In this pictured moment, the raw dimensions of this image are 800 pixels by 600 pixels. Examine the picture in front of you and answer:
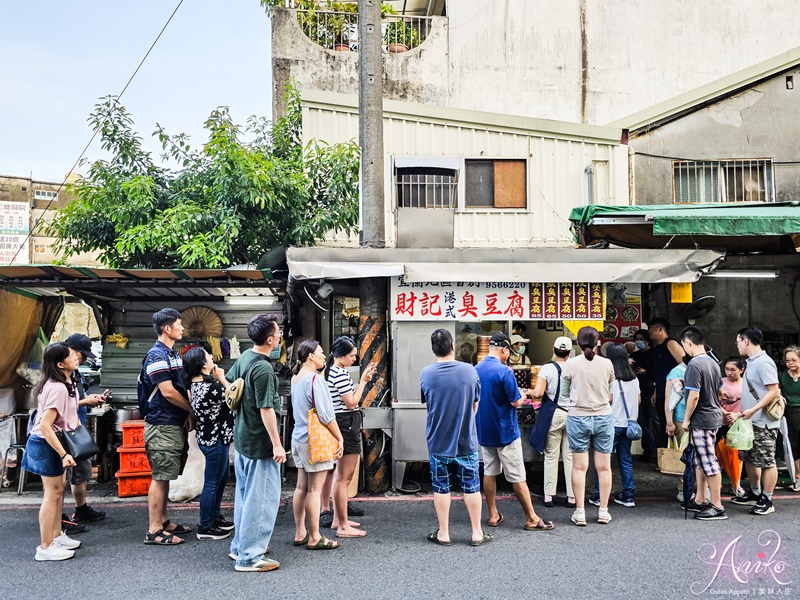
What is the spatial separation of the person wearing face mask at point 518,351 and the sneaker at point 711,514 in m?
3.13

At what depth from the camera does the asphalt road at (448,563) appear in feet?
16.0

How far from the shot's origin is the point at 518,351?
928cm

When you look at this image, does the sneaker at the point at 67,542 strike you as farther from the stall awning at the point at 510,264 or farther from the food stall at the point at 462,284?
the stall awning at the point at 510,264

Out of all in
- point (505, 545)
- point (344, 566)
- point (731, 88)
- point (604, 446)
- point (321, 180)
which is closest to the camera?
point (344, 566)

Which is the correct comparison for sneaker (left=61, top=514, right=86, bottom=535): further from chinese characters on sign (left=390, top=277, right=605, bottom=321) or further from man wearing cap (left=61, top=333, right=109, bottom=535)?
chinese characters on sign (left=390, top=277, right=605, bottom=321)

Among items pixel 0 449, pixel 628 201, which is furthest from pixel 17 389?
pixel 628 201

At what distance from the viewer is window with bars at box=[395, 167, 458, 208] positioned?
12.0 metres

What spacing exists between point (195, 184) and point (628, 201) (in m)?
8.27

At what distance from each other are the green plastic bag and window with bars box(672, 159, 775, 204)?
7.08 metres

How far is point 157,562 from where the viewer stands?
17.8ft

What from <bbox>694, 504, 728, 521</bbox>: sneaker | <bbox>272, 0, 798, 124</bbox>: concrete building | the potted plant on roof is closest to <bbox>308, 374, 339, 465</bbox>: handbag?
<bbox>694, 504, 728, 521</bbox>: sneaker

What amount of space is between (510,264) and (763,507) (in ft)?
12.1

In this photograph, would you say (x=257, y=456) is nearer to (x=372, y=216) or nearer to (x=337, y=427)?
(x=337, y=427)

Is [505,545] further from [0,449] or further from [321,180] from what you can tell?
[321,180]
